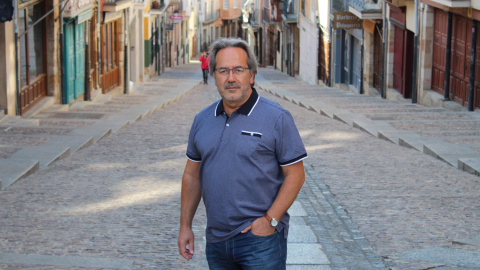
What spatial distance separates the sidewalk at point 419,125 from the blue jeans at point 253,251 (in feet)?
24.0

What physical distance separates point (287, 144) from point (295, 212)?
4739 mm

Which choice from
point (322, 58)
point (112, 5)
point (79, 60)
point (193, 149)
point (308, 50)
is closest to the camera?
point (193, 149)

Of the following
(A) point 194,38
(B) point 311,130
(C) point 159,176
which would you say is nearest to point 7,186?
(C) point 159,176

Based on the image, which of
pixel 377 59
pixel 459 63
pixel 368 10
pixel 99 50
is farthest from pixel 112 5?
pixel 459 63

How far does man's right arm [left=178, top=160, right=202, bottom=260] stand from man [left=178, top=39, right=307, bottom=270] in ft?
0.49

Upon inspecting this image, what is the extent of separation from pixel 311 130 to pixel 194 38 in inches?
2597

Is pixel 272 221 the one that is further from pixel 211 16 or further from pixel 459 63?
pixel 211 16

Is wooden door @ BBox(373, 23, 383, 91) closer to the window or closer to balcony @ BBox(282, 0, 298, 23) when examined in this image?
the window

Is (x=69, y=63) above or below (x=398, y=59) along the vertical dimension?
above

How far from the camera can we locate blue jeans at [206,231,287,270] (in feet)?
12.4

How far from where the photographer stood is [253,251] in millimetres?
3787

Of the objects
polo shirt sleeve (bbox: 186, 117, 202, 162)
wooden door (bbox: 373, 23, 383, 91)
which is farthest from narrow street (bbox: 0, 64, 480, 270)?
wooden door (bbox: 373, 23, 383, 91)

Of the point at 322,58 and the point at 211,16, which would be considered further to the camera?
the point at 211,16

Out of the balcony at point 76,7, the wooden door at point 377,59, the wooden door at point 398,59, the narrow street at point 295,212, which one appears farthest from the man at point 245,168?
the wooden door at point 377,59
